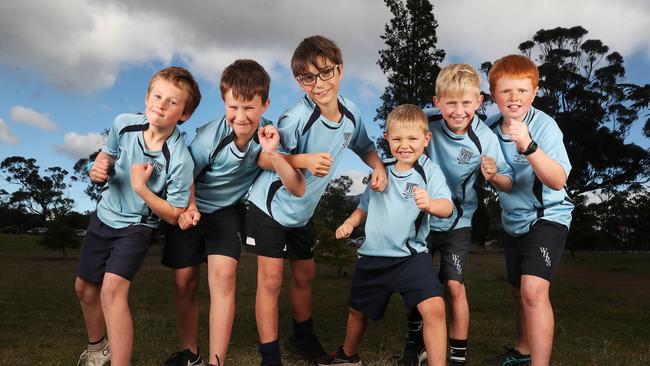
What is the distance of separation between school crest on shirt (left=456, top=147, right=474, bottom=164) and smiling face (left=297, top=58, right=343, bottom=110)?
107 centimetres

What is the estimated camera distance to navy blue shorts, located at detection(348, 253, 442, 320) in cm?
419

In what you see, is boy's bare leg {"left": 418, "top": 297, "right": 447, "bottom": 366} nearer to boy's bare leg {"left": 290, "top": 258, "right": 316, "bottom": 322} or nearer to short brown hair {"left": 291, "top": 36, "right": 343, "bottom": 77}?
boy's bare leg {"left": 290, "top": 258, "right": 316, "bottom": 322}

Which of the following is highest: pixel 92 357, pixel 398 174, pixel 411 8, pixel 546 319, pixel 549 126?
pixel 411 8

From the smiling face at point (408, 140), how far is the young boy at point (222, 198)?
0.75 m

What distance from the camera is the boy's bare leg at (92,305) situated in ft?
15.0

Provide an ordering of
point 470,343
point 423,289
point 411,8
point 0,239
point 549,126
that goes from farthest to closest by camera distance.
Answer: point 0,239
point 411,8
point 470,343
point 549,126
point 423,289

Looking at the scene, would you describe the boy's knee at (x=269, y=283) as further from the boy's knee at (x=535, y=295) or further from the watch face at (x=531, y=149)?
the watch face at (x=531, y=149)

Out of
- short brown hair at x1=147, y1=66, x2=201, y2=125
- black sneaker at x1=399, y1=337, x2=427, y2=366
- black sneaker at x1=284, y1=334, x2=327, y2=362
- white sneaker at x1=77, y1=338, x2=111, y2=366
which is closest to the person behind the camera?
short brown hair at x1=147, y1=66, x2=201, y2=125

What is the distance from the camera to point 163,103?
419 centimetres

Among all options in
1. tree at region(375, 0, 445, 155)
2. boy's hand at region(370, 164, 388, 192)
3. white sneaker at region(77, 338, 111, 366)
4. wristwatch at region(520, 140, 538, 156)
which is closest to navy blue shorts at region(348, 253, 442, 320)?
boy's hand at region(370, 164, 388, 192)

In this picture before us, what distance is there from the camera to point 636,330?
8422 millimetres

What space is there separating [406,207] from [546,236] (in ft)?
3.58

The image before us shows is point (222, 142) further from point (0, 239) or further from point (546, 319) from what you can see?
point (0, 239)

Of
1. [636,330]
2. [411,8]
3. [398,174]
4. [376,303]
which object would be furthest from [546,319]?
[411,8]
